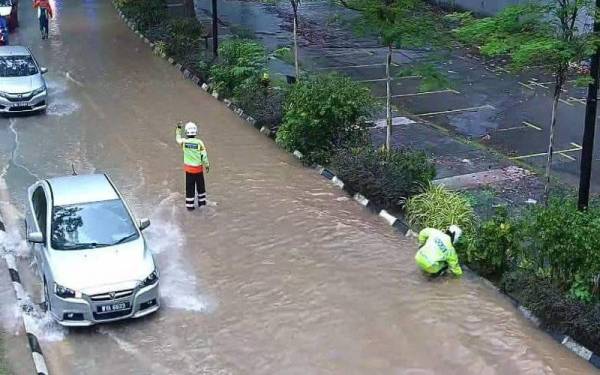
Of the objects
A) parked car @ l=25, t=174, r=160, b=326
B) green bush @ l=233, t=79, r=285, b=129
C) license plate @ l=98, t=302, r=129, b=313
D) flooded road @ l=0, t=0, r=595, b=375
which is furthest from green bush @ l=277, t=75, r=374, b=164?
license plate @ l=98, t=302, r=129, b=313

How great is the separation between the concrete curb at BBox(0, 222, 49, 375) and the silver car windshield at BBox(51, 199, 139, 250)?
3.50ft

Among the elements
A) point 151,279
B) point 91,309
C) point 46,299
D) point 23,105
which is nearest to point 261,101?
point 23,105

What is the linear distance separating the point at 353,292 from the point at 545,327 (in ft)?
9.38

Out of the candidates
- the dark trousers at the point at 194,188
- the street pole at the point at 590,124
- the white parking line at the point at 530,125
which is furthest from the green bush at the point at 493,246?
the white parking line at the point at 530,125

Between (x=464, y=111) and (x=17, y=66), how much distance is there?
1199 centimetres

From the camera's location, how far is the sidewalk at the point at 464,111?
59.8 feet

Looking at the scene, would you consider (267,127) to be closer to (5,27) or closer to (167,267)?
(167,267)

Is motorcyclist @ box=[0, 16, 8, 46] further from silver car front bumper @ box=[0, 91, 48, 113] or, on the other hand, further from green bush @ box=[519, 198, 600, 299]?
green bush @ box=[519, 198, 600, 299]

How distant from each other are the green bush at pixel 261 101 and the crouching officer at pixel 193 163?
16.7 feet

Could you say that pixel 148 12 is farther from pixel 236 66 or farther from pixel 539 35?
pixel 539 35

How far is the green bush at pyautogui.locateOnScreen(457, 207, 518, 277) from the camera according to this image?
12984 millimetres

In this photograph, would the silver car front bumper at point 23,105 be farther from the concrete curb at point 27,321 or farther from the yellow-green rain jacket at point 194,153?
the concrete curb at point 27,321

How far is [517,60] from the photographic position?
12.8 m

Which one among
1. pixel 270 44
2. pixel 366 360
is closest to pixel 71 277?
pixel 366 360
